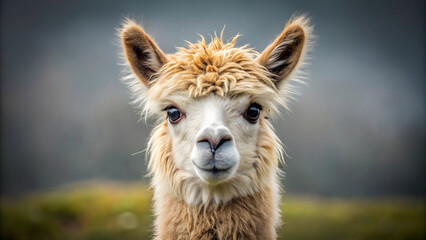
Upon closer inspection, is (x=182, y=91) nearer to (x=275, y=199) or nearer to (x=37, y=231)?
(x=275, y=199)

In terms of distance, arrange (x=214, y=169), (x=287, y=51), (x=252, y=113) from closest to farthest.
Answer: (x=214, y=169)
(x=252, y=113)
(x=287, y=51)

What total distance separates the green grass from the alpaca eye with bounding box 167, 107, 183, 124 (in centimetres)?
627

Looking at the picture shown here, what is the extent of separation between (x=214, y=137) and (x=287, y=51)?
51.7 inches

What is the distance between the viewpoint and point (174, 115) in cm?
350

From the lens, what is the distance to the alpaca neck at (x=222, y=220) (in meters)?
3.28

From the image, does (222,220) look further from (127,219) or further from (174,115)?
(127,219)

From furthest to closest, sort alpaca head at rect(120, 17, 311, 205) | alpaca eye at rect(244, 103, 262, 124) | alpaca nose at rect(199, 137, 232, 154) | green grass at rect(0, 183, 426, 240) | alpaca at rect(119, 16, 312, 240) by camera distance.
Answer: green grass at rect(0, 183, 426, 240) → alpaca eye at rect(244, 103, 262, 124) → alpaca at rect(119, 16, 312, 240) → alpaca head at rect(120, 17, 311, 205) → alpaca nose at rect(199, 137, 232, 154)

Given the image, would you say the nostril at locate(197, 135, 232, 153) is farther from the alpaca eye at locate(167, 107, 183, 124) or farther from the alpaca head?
the alpaca eye at locate(167, 107, 183, 124)

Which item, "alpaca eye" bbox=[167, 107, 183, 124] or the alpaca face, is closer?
the alpaca face

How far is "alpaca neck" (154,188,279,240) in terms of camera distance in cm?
328

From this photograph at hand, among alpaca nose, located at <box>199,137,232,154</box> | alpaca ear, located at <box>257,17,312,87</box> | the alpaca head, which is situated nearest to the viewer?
alpaca nose, located at <box>199,137,232,154</box>

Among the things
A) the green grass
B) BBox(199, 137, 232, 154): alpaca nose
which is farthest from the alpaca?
the green grass

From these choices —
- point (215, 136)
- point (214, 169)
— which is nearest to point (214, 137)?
point (215, 136)

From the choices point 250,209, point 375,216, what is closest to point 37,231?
point 250,209
